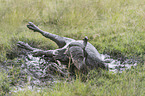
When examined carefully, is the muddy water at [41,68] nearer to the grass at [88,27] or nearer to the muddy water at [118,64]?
the muddy water at [118,64]

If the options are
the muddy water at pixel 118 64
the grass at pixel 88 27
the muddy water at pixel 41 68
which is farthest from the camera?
the muddy water at pixel 118 64

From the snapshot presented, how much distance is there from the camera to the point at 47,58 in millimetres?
4355

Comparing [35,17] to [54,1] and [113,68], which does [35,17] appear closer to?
[54,1]

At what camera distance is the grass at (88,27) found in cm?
335

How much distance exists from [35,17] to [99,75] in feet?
12.9

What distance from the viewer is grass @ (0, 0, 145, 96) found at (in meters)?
3.35

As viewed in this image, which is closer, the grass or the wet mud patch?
the grass

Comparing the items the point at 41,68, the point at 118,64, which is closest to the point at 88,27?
the point at 118,64

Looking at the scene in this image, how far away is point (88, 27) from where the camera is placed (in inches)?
253

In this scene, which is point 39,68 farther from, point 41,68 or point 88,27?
point 88,27

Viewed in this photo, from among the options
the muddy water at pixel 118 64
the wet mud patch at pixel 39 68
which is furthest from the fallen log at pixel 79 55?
the muddy water at pixel 118 64

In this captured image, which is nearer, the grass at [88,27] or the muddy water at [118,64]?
the grass at [88,27]

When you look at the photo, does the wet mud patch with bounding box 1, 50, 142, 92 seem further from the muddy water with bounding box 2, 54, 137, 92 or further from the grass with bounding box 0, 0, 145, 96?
the grass with bounding box 0, 0, 145, 96

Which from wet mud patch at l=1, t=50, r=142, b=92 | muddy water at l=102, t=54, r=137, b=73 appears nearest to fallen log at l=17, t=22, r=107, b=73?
wet mud patch at l=1, t=50, r=142, b=92
